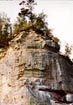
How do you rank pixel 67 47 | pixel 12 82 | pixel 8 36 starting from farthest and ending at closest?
pixel 67 47, pixel 8 36, pixel 12 82

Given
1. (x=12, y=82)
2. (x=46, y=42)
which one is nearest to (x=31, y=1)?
(x=46, y=42)

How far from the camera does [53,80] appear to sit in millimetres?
24391

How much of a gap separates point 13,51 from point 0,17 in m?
3.78

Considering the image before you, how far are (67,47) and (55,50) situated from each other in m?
4.31

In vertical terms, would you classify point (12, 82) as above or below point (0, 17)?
below

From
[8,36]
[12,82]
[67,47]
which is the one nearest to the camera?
[12,82]

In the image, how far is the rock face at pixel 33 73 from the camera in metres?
23.4

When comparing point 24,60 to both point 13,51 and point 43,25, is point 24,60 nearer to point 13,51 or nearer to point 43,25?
point 13,51

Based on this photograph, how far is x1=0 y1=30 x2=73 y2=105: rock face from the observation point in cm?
2338

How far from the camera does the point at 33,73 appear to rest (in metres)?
24.0

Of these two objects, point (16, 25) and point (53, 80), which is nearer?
point (53, 80)

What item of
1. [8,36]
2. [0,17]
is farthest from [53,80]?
[0,17]

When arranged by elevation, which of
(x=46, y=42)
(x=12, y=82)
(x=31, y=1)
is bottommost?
(x=12, y=82)

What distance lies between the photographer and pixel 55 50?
82.6ft
